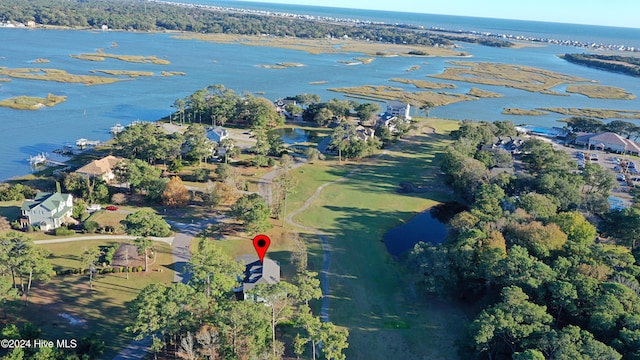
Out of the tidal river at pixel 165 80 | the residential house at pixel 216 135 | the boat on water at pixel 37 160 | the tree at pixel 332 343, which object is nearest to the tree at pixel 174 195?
the residential house at pixel 216 135

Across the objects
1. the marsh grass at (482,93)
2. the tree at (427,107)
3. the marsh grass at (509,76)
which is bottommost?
the tree at (427,107)

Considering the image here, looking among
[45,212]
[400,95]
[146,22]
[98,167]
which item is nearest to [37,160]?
[98,167]

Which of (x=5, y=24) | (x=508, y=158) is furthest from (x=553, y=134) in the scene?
(x=5, y=24)

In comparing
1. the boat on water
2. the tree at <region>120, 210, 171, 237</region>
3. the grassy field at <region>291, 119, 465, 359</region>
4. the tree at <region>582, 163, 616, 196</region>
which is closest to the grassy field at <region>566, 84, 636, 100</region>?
the tree at <region>582, 163, 616, 196</region>

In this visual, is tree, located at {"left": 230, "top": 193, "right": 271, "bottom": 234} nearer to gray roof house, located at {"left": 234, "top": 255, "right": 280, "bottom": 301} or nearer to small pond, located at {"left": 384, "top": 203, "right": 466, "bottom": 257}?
gray roof house, located at {"left": 234, "top": 255, "right": 280, "bottom": 301}

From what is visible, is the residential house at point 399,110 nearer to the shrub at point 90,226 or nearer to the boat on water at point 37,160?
the boat on water at point 37,160

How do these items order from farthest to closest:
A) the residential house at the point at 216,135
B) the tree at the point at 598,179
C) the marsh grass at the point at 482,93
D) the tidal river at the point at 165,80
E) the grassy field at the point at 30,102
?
the marsh grass at the point at 482,93 < the grassy field at the point at 30,102 < the tidal river at the point at 165,80 < the residential house at the point at 216,135 < the tree at the point at 598,179
